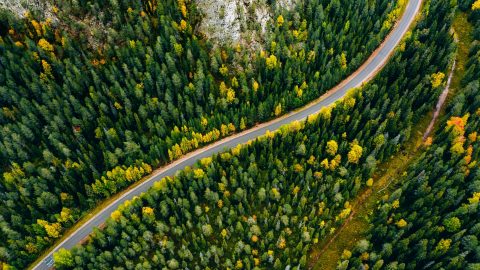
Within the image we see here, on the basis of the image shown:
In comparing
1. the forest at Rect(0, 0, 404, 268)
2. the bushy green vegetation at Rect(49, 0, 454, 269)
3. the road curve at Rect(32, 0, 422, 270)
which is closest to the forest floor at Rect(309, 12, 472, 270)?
the bushy green vegetation at Rect(49, 0, 454, 269)

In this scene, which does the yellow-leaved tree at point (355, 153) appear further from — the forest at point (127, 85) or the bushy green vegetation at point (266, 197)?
the forest at point (127, 85)

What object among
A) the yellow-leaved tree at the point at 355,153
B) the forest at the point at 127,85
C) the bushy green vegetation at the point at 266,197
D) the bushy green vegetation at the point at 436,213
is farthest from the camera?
the forest at the point at 127,85

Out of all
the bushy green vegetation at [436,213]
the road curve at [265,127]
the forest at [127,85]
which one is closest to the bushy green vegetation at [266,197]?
the road curve at [265,127]

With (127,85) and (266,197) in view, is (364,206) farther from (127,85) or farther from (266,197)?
(127,85)

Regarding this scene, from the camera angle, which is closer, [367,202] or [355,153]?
[355,153]

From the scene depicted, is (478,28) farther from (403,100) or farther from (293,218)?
(293,218)

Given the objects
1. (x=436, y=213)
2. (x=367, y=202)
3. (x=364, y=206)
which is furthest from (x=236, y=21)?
(x=436, y=213)
